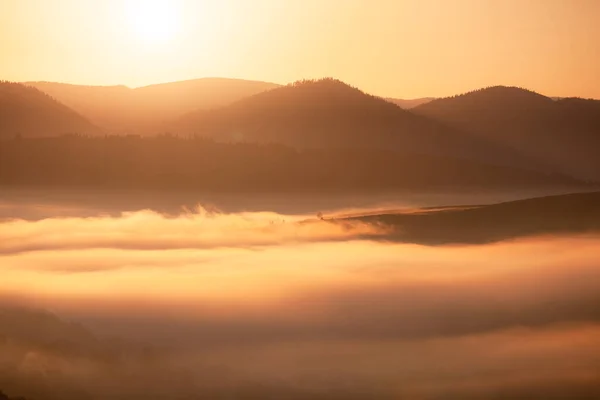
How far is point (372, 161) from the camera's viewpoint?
6978 inches

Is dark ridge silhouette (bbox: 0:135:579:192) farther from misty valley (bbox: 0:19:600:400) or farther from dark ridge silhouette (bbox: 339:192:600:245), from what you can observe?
dark ridge silhouette (bbox: 339:192:600:245)

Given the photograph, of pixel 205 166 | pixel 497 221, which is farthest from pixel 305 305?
pixel 205 166

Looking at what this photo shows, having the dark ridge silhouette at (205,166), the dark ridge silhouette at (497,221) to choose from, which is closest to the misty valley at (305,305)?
the dark ridge silhouette at (497,221)

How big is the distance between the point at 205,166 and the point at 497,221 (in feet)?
301

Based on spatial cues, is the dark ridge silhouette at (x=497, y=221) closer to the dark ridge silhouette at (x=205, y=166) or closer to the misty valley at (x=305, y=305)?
the misty valley at (x=305, y=305)

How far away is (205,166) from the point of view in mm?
161750

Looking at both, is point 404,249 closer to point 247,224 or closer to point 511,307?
point 511,307

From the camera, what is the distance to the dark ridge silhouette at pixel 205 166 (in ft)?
517

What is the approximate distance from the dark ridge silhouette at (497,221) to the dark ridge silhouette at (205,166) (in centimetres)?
7819

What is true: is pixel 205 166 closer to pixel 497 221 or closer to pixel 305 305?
pixel 497 221

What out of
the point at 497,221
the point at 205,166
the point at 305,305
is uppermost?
the point at 205,166

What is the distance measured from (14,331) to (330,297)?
1815 centimetres

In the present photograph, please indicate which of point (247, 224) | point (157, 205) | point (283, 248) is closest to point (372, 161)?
point (157, 205)

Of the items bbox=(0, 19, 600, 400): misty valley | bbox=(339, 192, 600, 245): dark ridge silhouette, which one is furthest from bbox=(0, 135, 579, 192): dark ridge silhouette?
bbox=(339, 192, 600, 245): dark ridge silhouette
